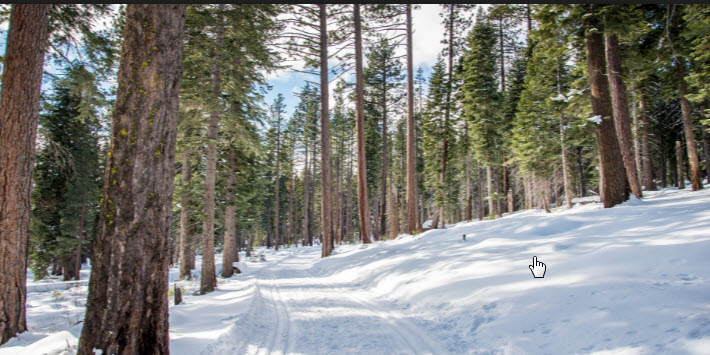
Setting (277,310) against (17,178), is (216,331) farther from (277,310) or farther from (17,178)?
(17,178)

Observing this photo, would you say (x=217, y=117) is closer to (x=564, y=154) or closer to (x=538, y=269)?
(x=538, y=269)

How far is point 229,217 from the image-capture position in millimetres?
15867

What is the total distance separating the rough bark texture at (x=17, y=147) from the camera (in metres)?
6.00

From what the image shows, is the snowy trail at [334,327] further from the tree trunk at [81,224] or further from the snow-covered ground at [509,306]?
the tree trunk at [81,224]

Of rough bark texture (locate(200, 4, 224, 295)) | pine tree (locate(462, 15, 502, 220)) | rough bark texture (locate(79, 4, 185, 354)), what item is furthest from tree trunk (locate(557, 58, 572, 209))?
rough bark texture (locate(79, 4, 185, 354))

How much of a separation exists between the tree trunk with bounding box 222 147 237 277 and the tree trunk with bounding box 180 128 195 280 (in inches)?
57.8

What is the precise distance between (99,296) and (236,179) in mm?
12390

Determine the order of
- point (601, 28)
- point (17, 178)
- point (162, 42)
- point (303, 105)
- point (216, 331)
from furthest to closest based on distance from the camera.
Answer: point (303, 105) < point (601, 28) < point (17, 178) < point (216, 331) < point (162, 42)

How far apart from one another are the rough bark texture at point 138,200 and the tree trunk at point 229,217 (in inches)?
434

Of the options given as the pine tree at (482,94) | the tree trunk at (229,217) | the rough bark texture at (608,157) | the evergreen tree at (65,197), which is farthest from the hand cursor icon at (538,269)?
the evergreen tree at (65,197)

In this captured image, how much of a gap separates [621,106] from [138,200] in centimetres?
1325

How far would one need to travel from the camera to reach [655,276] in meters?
4.79

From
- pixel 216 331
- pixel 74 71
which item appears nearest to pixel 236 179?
pixel 74 71

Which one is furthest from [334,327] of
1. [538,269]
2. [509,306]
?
[538,269]
